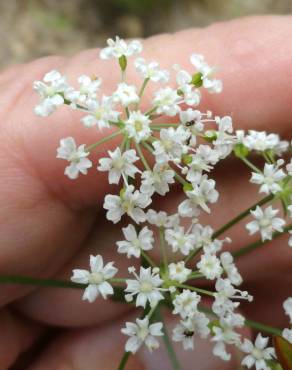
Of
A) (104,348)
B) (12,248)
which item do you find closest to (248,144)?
(12,248)

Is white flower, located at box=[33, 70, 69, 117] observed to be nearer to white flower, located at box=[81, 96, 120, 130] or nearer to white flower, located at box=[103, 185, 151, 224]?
white flower, located at box=[81, 96, 120, 130]

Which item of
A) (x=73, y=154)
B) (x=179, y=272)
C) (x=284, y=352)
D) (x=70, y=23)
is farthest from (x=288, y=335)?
(x=70, y=23)

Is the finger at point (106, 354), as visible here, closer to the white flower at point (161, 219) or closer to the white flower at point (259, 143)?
the white flower at point (161, 219)

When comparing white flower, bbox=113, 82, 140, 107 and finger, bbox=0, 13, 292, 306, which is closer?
white flower, bbox=113, 82, 140, 107

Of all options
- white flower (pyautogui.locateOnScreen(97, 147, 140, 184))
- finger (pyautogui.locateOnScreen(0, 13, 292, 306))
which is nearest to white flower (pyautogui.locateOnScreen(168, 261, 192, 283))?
white flower (pyautogui.locateOnScreen(97, 147, 140, 184))

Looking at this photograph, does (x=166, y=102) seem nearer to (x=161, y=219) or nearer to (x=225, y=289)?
(x=161, y=219)

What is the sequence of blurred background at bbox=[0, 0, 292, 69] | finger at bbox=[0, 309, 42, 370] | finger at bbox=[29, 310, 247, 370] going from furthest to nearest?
blurred background at bbox=[0, 0, 292, 69] < finger at bbox=[0, 309, 42, 370] < finger at bbox=[29, 310, 247, 370]

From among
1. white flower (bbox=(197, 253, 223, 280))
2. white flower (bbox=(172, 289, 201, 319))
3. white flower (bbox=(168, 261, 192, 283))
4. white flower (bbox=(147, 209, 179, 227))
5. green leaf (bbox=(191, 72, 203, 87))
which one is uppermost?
green leaf (bbox=(191, 72, 203, 87))
